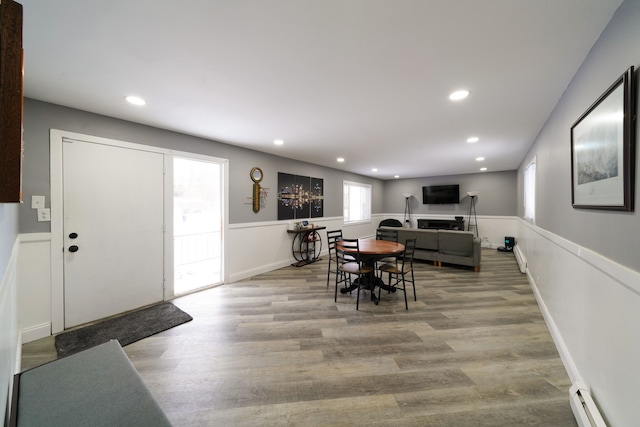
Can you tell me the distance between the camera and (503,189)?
7406mm

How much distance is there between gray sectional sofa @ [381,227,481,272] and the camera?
4867mm

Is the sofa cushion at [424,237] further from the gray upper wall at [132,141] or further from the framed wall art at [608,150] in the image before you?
the framed wall art at [608,150]

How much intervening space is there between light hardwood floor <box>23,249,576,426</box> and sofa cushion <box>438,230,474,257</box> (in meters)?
1.55

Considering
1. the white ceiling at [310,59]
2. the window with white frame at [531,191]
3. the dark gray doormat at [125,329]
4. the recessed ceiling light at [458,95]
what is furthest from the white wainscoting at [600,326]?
the dark gray doormat at [125,329]

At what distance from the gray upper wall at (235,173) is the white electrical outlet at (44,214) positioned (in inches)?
1.7

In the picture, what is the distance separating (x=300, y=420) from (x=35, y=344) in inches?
111

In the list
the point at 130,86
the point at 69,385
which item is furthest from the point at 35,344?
the point at 130,86

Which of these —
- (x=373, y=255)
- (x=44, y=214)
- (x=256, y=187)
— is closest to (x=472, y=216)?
(x=373, y=255)

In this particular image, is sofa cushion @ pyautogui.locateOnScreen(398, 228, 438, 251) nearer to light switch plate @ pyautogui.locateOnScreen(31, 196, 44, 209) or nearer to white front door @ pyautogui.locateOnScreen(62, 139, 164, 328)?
white front door @ pyautogui.locateOnScreen(62, 139, 164, 328)

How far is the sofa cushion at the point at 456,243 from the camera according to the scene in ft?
16.1

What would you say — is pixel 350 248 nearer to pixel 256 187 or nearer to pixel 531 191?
pixel 256 187

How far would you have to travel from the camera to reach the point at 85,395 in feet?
3.48

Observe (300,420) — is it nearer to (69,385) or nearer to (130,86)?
(69,385)

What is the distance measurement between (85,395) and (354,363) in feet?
5.74
